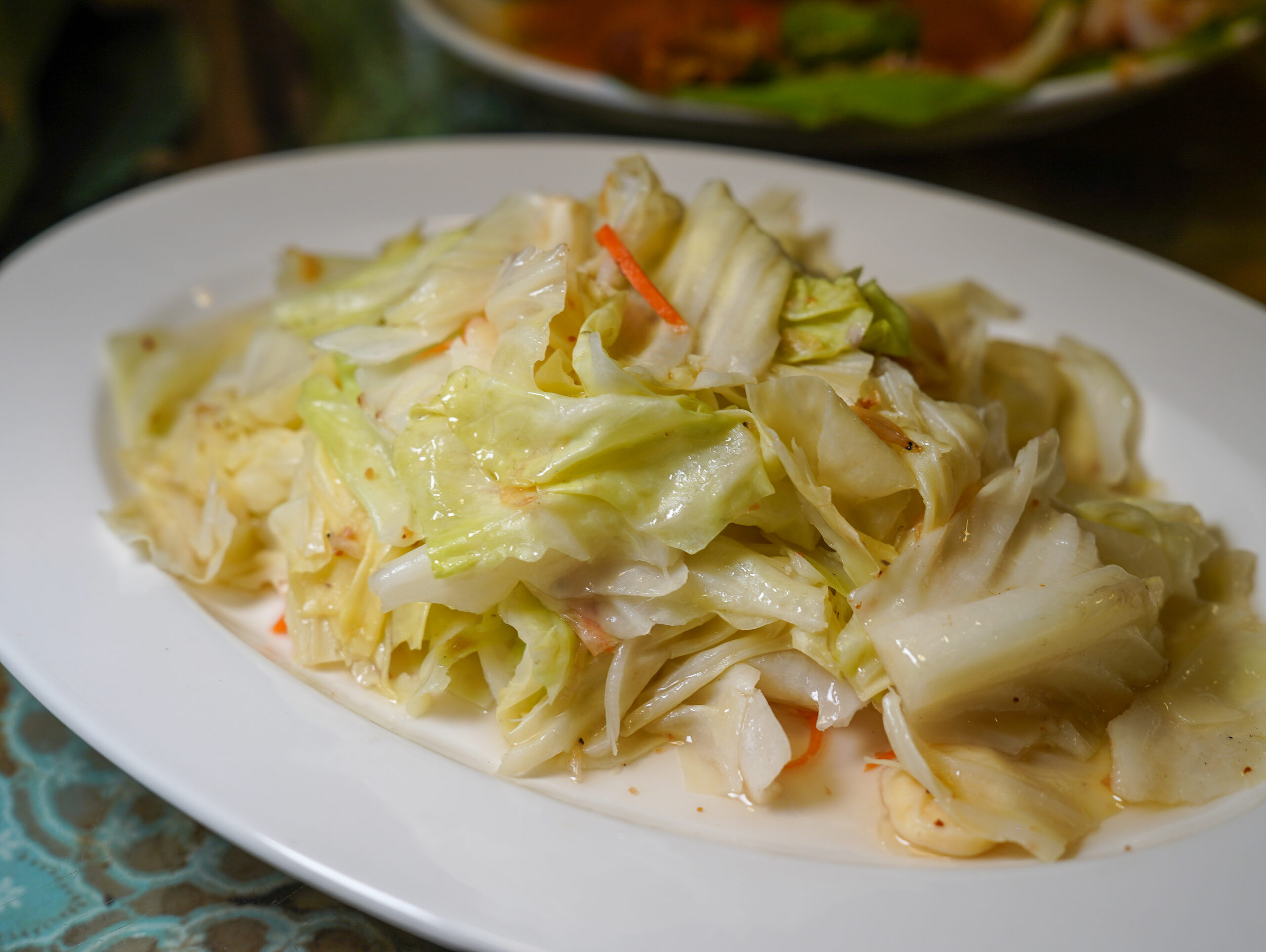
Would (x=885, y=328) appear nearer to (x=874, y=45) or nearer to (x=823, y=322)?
(x=823, y=322)

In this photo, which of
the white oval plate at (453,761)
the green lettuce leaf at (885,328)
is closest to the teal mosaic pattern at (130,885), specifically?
the white oval plate at (453,761)

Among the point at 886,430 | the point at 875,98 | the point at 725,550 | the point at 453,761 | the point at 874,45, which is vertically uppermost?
the point at 874,45

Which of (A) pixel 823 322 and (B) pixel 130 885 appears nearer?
(B) pixel 130 885

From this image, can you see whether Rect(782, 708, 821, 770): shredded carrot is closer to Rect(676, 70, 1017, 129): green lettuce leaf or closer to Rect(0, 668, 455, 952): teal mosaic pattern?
Rect(0, 668, 455, 952): teal mosaic pattern

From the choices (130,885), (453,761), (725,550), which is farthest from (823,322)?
(130,885)

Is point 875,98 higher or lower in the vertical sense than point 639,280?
higher

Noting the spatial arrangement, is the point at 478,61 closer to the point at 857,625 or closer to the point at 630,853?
the point at 857,625

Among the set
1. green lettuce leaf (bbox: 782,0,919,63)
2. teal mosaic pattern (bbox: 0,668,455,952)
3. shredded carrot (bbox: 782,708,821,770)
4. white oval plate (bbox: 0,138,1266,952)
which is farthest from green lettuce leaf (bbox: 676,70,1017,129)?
teal mosaic pattern (bbox: 0,668,455,952)
